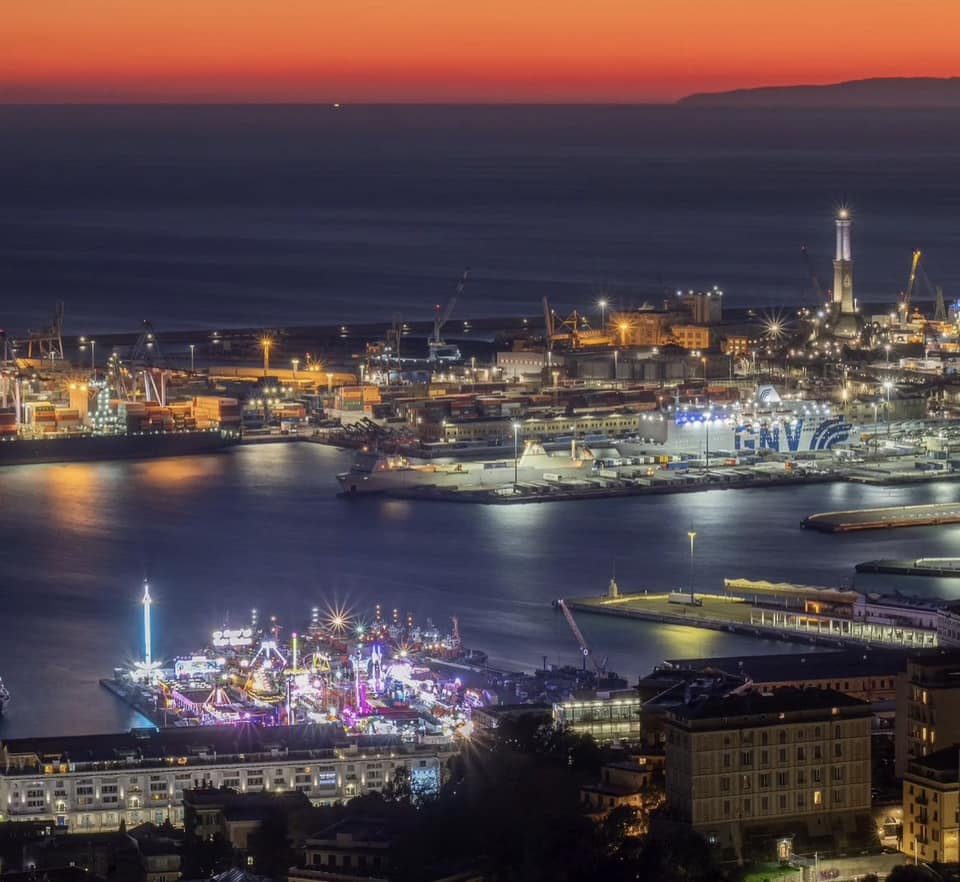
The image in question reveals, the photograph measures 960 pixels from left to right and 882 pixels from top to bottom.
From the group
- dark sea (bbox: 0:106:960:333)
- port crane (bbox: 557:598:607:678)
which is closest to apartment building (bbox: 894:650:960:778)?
port crane (bbox: 557:598:607:678)

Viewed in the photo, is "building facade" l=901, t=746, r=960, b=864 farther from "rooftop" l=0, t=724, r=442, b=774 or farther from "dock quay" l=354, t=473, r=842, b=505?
"dock quay" l=354, t=473, r=842, b=505

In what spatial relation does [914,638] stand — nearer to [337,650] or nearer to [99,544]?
[337,650]

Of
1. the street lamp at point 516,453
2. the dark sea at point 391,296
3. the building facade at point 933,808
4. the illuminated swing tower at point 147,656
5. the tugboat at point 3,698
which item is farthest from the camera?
the street lamp at point 516,453

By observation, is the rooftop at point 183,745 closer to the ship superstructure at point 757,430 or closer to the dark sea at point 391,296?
the dark sea at point 391,296

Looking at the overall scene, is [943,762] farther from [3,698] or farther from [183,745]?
[3,698]

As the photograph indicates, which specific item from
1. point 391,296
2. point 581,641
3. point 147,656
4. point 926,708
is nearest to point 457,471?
point 581,641

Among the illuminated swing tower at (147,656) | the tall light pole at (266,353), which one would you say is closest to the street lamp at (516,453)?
the tall light pole at (266,353)
